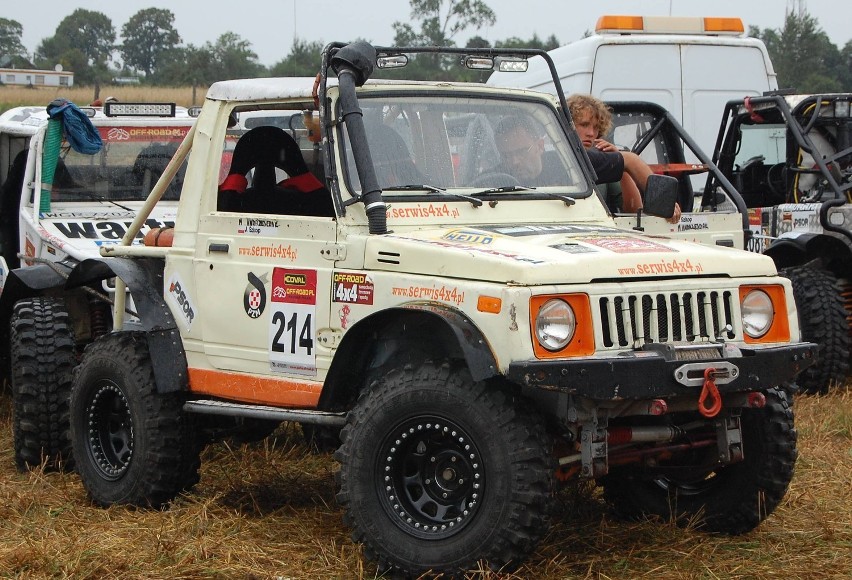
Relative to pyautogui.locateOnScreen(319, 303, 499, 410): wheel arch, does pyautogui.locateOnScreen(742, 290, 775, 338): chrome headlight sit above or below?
above

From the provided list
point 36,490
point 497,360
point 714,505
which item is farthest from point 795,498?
point 36,490

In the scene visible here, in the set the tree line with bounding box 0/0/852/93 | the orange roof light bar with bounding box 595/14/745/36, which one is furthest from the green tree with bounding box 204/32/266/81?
the orange roof light bar with bounding box 595/14/745/36

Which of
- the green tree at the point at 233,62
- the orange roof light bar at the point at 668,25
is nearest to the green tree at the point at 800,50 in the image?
the green tree at the point at 233,62

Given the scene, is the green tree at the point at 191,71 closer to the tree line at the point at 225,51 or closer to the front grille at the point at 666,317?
the tree line at the point at 225,51

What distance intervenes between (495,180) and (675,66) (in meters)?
7.24

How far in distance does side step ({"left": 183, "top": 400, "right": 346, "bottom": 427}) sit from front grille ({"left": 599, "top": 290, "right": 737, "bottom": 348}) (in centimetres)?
122

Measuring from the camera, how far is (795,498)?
6422mm

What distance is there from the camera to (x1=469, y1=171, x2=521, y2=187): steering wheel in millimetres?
5973

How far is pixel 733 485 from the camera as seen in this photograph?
5.67 meters

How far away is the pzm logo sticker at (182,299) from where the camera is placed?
238 inches

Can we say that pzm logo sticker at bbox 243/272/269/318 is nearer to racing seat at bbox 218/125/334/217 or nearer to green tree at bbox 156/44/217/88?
racing seat at bbox 218/125/334/217

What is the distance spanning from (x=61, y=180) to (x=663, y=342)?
541cm

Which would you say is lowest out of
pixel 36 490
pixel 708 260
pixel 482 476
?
pixel 36 490

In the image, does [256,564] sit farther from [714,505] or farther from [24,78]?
[24,78]
